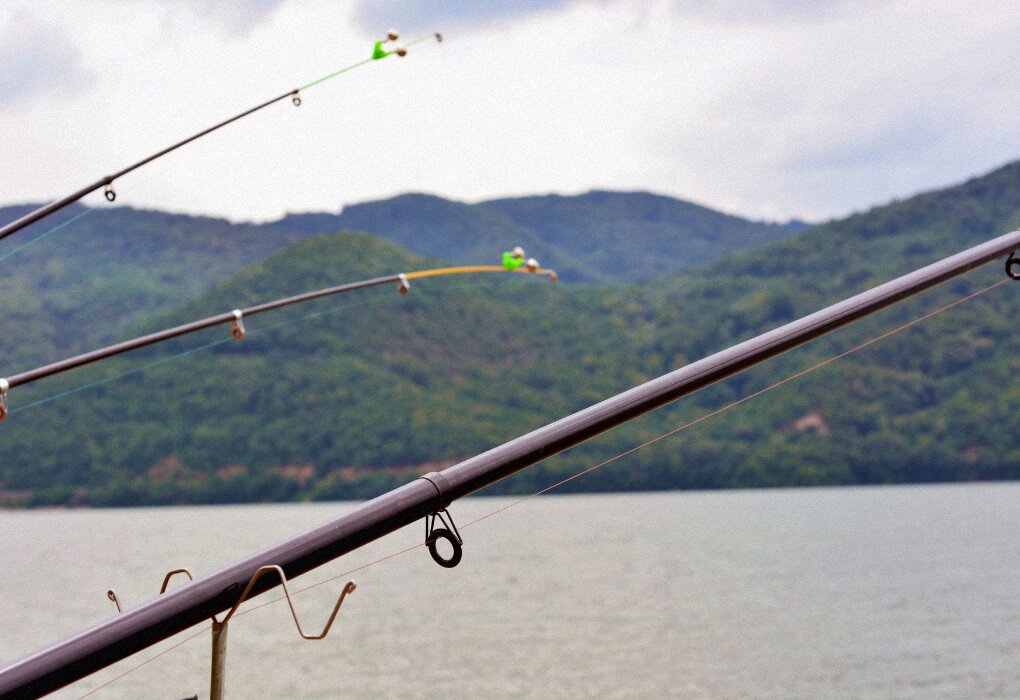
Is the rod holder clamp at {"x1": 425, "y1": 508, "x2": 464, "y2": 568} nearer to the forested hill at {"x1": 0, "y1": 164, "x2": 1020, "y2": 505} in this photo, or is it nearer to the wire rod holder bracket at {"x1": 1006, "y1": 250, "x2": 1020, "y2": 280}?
the wire rod holder bracket at {"x1": 1006, "y1": 250, "x2": 1020, "y2": 280}

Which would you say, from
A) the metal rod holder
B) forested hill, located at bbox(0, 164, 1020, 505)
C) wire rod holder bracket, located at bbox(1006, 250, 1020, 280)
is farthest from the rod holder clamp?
forested hill, located at bbox(0, 164, 1020, 505)

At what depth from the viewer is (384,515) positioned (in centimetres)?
303

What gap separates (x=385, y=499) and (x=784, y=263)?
481 ft

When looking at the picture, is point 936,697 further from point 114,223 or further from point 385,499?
point 114,223

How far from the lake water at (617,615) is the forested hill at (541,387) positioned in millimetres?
18542

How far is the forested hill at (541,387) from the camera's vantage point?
359 feet

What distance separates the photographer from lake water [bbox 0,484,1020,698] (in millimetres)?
29391

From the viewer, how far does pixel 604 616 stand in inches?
1645

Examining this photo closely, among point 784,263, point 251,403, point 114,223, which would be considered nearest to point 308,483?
point 251,403

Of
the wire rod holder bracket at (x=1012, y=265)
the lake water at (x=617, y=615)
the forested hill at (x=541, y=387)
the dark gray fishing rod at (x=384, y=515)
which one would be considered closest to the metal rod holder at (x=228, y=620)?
the dark gray fishing rod at (x=384, y=515)

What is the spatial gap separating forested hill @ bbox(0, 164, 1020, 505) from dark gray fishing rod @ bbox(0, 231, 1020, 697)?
9568cm

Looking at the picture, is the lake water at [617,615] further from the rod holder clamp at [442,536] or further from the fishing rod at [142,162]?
the rod holder clamp at [442,536]

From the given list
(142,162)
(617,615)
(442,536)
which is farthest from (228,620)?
(617,615)

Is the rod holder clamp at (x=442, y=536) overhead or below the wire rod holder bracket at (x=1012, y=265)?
below
